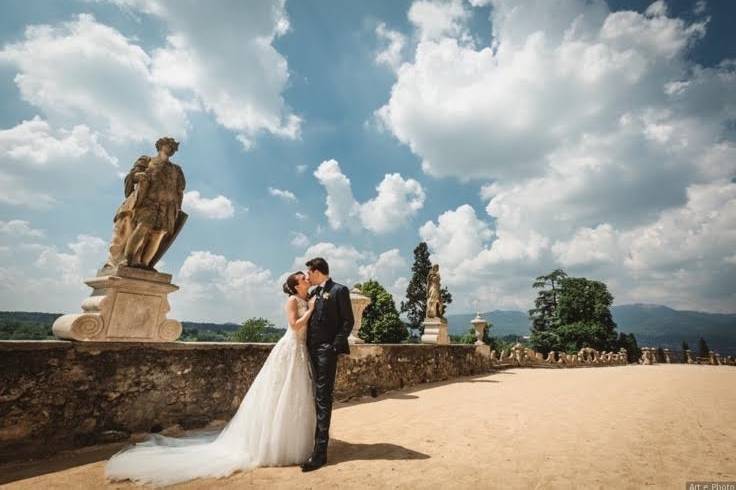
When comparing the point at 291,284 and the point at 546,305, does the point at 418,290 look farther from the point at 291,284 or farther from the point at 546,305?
the point at 291,284

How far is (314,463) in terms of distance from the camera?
324 centimetres

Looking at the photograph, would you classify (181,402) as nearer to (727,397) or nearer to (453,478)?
(453,478)

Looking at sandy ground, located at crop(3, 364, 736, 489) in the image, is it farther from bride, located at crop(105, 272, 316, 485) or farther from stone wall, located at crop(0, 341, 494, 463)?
stone wall, located at crop(0, 341, 494, 463)

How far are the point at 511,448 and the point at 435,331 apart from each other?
828 cm

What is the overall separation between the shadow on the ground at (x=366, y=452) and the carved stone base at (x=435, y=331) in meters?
8.06

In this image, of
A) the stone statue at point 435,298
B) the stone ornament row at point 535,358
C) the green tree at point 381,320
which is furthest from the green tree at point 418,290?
the stone statue at point 435,298

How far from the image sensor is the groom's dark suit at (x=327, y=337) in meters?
3.52

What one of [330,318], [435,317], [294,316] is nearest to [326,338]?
[330,318]

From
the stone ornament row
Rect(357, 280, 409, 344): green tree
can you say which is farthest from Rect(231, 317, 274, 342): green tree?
the stone ornament row

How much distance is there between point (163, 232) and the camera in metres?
4.73

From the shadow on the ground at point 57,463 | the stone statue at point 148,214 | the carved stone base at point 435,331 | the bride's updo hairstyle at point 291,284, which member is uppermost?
the stone statue at point 148,214

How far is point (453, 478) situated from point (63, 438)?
3.87 meters

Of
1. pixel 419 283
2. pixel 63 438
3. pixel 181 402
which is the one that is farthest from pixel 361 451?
pixel 419 283

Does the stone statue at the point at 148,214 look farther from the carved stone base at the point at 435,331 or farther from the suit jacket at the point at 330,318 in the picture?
the carved stone base at the point at 435,331
